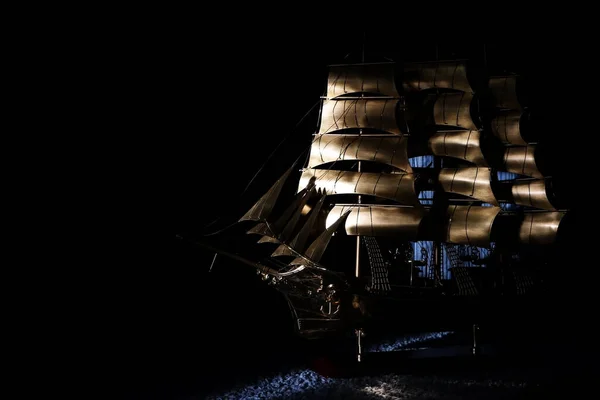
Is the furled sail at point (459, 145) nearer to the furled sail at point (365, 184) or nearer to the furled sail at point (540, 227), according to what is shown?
the furled sail at point (365, 184)

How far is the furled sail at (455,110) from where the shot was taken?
22.0 ft

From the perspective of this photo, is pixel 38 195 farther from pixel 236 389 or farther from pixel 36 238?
pixel 236 389

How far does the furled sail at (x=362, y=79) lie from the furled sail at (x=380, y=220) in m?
1.02

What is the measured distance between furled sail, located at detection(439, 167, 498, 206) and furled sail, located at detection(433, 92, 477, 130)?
0.45m

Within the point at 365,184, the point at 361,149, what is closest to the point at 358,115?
the point at 361,149

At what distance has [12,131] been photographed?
4793 millimetres

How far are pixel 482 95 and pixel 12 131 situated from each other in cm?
459

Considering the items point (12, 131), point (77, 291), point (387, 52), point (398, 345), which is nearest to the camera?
point (12, 131)

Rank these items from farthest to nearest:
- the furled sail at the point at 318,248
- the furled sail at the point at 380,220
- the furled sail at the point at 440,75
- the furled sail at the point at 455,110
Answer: the furled sail at the point at 455,110
the furled sail at the point at 440,75
the furled sail at the point at 380,220
the furled sail at the point at 318,248

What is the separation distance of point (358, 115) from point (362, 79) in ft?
1.21

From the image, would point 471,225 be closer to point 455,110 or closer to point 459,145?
point 459,145

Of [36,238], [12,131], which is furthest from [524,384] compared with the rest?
[12,131]

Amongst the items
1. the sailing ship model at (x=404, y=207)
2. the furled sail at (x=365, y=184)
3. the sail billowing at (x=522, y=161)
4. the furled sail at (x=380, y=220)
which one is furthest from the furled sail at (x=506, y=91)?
the furled sail at (x=380, y=220)

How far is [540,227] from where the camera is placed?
24.4 feet
